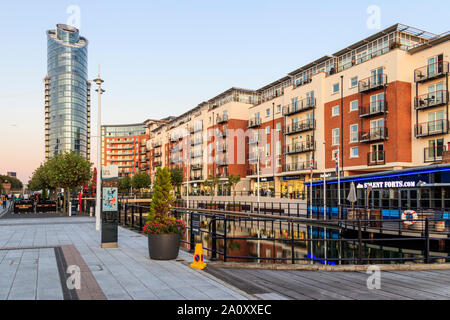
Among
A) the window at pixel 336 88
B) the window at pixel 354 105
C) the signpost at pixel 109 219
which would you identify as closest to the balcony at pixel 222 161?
the window at pixel 336 88

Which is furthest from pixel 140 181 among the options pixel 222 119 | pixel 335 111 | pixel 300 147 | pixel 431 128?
pixel 431 128

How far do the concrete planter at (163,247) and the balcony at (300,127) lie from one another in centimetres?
3999

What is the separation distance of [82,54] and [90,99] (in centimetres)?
2095

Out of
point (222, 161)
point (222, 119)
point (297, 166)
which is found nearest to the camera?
point (297, 166)

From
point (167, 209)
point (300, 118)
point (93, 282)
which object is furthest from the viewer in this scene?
point (300, 118)

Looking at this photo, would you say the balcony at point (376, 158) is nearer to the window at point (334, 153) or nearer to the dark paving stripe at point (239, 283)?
the window at point (334, 153)

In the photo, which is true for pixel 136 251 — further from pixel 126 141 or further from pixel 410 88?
pixel 126 141

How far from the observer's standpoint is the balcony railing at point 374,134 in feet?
121

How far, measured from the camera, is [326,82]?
151 ft

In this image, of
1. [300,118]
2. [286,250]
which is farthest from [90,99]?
[286,250]

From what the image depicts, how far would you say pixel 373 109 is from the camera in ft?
126

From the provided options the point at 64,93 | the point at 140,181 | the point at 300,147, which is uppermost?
the point at 64,93

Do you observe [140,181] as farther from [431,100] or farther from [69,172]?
[431,100]

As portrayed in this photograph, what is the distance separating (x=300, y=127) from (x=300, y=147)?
2.60 m
